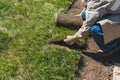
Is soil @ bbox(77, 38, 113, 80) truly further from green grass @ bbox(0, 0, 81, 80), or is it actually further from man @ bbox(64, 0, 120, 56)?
A: man @ bbox(64, 0, 120, 56)

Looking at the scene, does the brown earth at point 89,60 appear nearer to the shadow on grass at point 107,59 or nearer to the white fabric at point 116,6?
the shadow on grass at point 107,59

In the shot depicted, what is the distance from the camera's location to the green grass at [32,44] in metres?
4.68

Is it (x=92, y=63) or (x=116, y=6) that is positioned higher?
(x=116, y=6)

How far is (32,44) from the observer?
207 inches

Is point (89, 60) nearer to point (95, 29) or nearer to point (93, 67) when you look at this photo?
point (93, 67)

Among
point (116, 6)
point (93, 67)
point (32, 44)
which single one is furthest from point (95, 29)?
point (32, 44)

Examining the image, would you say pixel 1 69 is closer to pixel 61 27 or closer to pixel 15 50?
pixel 15 50

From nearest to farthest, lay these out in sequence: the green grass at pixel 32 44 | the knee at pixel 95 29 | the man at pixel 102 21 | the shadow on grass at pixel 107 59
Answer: the green grass at pixel 32 44 → the man at pixel 102 21 → the knee at pixel 95 29 → the shadow on grass at pixel 107 59

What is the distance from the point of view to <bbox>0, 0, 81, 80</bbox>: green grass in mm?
4676

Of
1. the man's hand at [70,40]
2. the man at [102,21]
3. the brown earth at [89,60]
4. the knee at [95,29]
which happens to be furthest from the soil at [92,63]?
the knee at [95,29]

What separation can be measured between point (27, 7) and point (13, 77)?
6.81 ft

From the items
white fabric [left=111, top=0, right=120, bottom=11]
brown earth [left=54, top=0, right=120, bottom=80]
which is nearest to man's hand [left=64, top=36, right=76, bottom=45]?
brown earth [left=54, top=0, right=120, bottom=80]

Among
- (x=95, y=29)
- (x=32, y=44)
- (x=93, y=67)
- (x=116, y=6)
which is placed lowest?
(x=93, y=67)

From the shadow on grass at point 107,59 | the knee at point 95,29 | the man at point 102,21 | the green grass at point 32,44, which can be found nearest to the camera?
the green grass at point 32,44
